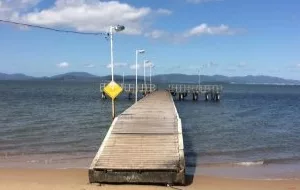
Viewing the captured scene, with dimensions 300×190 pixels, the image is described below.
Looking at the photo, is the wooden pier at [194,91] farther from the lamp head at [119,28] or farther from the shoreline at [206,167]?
the shoreline at [206,167]

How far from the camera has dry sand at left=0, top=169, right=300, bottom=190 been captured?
542 inches

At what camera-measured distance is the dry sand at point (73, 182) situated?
13.8 m

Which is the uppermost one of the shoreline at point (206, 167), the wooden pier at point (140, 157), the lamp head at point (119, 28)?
the lamp head at point (119, 28)

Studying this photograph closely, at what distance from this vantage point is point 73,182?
1498 cm

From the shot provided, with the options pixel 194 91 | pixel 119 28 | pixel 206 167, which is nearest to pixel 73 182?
pixel 206 167

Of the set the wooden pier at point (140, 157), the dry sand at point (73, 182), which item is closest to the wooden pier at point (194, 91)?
the wooden pier at point (140, 157)

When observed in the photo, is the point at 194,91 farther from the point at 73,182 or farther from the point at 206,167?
the point at 73,182

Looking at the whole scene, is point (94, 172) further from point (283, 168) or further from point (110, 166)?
point (283, 168)

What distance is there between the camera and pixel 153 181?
14.0 meters

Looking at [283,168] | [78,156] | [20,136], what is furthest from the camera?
[20,136]

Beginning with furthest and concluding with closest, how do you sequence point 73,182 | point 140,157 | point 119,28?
point 119,28 < point 140,157 < point 73,182

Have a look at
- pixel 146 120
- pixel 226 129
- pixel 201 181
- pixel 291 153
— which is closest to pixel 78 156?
pixel 146 120

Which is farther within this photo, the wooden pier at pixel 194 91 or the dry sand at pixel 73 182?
the wooden pier at pixel 194 91

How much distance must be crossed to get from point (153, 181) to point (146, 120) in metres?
9.02
